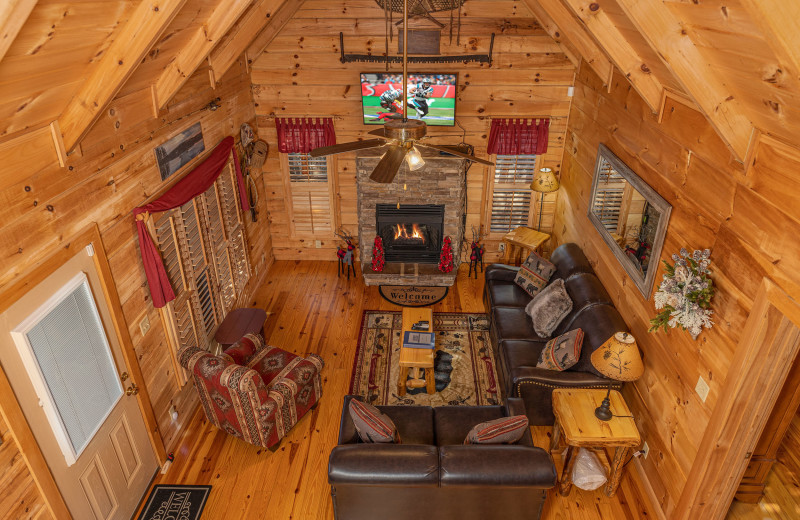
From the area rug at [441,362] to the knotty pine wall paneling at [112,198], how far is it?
72.1 inches

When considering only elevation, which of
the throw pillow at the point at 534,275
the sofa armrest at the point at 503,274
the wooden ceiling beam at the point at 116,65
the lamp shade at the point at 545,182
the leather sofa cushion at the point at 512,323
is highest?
the wooden ceiling beam at the point at 116,65

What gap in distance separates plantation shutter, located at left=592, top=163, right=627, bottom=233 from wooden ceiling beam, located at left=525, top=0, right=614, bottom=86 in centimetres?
91

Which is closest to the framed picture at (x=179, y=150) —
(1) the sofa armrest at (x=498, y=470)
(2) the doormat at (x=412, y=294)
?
(2) the doormat at (x=412, y=294)

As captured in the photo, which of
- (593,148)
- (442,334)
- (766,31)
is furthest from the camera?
(442,334)

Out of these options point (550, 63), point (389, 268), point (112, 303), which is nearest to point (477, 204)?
point (389, 268)

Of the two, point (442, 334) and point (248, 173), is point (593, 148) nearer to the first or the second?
point (442, 334)

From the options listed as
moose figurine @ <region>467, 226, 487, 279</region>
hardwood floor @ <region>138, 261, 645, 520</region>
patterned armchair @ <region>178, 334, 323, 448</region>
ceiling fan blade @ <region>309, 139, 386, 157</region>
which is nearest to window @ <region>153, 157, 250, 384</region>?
patterned armchair @ <region>178, 334, 323, 448</region>

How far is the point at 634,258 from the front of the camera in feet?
14.3

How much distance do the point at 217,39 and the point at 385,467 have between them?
11.0 ft

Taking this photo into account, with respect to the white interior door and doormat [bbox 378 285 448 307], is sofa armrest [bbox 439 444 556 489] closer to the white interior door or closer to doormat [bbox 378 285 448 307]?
the white interior door

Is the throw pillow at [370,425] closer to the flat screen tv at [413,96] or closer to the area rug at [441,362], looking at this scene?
the area rug at [441,362]

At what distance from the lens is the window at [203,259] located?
4414 mm

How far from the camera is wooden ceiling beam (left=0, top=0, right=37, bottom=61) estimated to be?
5.83ft

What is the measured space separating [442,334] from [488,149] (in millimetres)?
2599
